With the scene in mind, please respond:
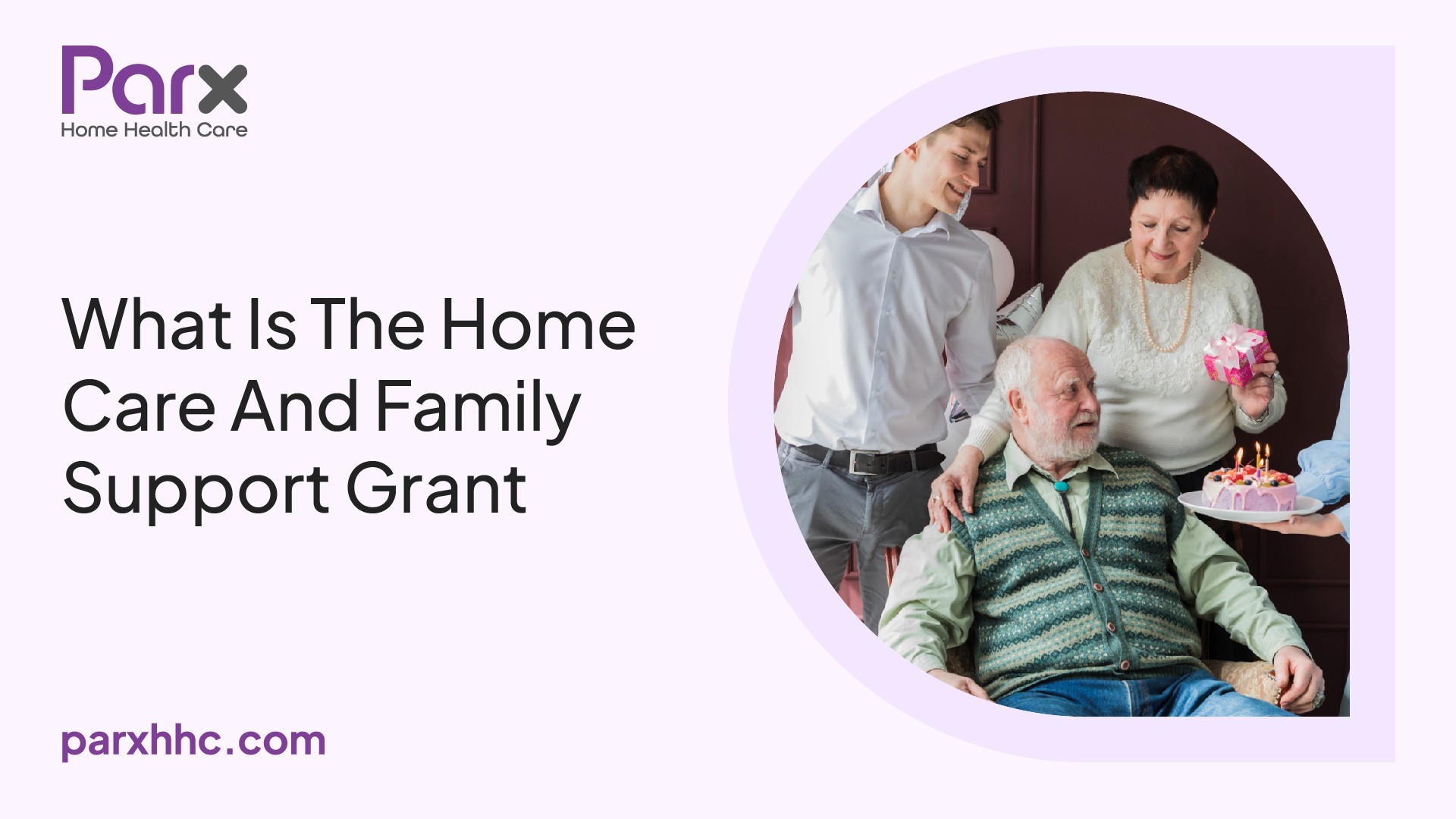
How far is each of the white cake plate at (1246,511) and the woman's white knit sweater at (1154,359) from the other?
84 mm

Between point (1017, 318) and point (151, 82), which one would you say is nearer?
point (151, 82)

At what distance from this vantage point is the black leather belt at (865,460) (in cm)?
250

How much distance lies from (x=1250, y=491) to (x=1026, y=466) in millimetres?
434

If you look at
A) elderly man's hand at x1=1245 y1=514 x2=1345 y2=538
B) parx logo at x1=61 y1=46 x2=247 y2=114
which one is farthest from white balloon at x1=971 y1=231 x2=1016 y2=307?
parx logo at x1=61 y1=46 x2=247 y2=114

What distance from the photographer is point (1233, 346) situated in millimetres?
2432

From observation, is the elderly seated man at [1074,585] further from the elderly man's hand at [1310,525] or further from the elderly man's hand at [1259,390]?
the elderly man's hand at [1259,390]

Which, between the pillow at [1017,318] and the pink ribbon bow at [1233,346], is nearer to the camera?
the pink ribbon bow at [1233,346]

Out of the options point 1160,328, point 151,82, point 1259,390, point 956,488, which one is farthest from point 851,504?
point 151,82

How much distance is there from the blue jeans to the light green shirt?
130 millimetres

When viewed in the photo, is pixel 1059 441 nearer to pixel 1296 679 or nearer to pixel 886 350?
pixel 886 350

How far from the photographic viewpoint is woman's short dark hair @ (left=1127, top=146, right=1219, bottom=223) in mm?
2465

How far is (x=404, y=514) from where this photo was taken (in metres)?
2.42

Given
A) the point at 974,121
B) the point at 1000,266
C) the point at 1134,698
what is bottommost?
the point at 1134,698

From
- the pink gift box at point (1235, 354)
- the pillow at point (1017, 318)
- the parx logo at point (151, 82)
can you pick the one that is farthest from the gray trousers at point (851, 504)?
the parx logo at point (151, 82)
